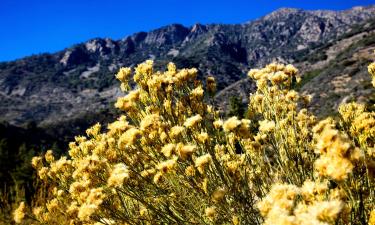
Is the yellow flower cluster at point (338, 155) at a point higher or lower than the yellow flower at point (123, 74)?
lower

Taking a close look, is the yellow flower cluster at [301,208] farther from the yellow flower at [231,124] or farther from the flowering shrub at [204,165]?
the yellow flower at [231,124]

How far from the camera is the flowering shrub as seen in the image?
2.14 m

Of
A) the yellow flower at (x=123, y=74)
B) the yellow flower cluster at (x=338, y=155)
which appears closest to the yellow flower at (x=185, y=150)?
the yellow flower cluster at (x=338, y=155)

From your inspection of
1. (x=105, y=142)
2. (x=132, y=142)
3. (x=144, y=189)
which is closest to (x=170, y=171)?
(x=132, y=142)

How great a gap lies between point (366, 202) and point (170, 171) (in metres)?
1.56

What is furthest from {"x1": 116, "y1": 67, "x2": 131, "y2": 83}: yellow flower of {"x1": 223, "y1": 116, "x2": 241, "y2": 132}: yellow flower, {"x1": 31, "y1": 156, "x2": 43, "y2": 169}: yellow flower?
{"x1": 223, "y1": 116, "x2": 241, "y2": 132}: yellow flower

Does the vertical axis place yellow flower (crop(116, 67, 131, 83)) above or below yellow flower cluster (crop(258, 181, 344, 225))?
above

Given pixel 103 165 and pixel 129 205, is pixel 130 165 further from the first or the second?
pixel 129 205

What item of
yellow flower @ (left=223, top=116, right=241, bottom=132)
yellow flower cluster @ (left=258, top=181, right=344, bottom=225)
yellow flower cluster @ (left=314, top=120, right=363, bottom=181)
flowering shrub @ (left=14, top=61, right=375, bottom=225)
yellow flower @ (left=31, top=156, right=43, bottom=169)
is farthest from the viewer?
yellow flower @ (left=31, top=156, right=43, bottom=169)

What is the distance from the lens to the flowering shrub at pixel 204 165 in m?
2.14

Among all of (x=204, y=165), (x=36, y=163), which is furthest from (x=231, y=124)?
(x=36, y=163)

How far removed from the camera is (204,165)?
272 cm

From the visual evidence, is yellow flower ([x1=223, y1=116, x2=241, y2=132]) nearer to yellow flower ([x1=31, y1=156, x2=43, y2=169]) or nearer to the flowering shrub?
the flowering shrub

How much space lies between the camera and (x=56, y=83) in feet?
634
